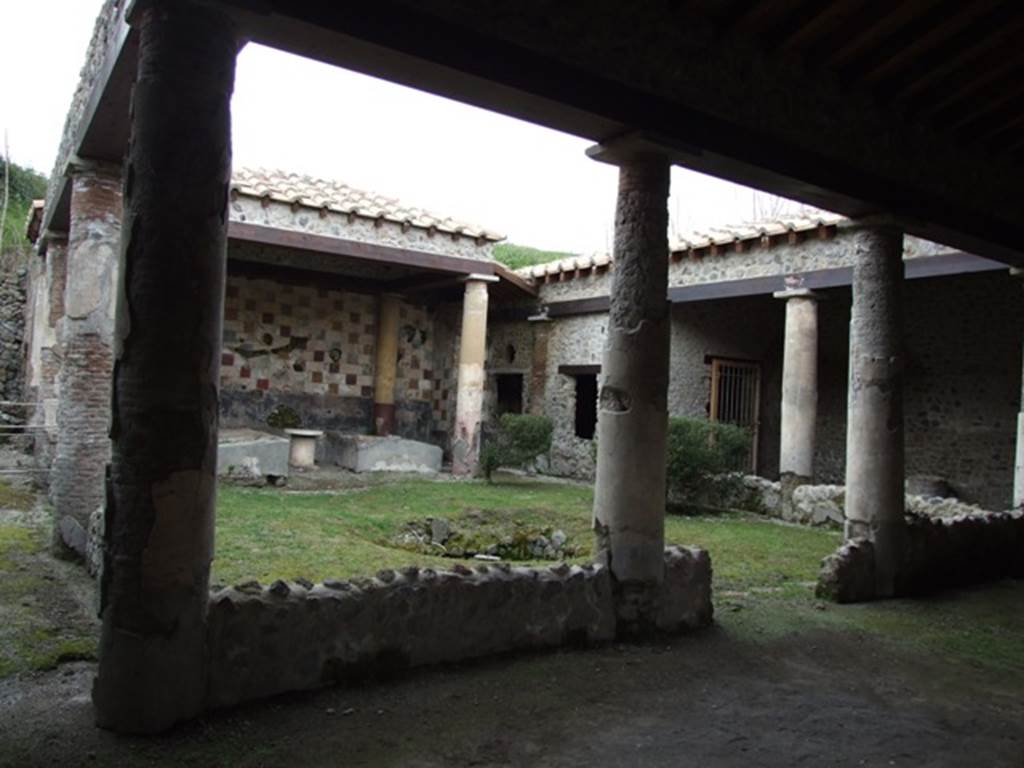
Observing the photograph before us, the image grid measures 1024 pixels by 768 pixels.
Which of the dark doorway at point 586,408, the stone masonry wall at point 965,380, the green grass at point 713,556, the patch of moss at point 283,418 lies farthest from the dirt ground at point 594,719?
the patch of moss at point 283,418

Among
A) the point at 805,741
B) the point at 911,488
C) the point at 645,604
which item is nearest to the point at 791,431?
the point at 911,488

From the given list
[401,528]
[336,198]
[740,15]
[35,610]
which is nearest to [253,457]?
[401,528]

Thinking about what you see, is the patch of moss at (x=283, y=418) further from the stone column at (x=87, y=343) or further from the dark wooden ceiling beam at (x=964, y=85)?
the dark wooden ceiling beam at (x=964, y=85)

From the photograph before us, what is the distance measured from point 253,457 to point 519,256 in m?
16.6

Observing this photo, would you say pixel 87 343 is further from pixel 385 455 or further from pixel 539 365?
pixel 539 365

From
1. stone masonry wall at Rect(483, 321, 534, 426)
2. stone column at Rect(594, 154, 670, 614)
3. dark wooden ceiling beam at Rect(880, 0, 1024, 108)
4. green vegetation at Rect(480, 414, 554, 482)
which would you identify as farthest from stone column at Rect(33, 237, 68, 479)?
dark wooden ceiling beam at Rect(880, 0, 1024, 108)

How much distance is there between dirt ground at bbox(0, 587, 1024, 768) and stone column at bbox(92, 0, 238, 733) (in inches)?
10.5

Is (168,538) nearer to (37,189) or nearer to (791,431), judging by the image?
(791,431)

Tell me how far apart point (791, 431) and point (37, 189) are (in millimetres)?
20567

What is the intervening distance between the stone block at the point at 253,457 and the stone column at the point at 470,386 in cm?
320

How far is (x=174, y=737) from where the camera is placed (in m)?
3.01

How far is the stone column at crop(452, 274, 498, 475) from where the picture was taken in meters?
13.7

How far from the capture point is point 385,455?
13.9 meters

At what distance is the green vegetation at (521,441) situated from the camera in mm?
13227
